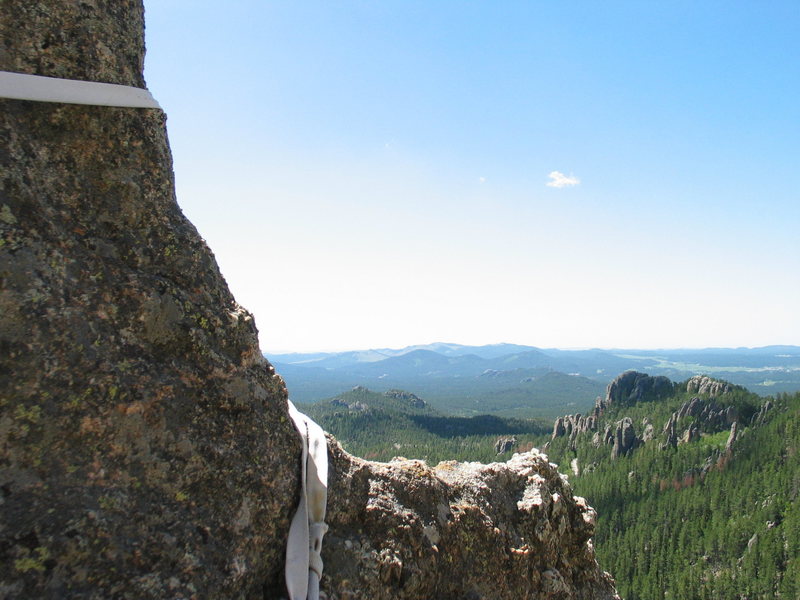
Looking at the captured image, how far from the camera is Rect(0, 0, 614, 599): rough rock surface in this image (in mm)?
2840

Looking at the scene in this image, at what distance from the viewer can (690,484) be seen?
378ft

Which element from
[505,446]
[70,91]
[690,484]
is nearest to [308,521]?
[70,91]

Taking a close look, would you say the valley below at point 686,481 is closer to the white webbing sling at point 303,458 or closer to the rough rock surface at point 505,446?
the rough rock surface at point 505,446

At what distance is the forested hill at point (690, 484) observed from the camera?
264 feet

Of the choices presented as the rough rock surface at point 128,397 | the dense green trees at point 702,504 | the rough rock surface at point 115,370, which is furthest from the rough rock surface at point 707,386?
the rough rock surface at point 115,370

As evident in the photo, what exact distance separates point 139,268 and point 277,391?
137 centimetres

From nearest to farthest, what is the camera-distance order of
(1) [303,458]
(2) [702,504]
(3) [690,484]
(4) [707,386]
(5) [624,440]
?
1. (1) [303,458]
2. (2) [702,504]
3. (3) [690,484]
4. (5) [624,440]
5. (4) [707,386]

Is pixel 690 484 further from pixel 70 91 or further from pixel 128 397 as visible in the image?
pixel 70 91

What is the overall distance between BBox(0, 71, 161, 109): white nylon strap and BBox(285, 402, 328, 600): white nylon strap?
104 inches

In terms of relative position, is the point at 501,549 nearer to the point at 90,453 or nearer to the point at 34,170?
the point at 90,453

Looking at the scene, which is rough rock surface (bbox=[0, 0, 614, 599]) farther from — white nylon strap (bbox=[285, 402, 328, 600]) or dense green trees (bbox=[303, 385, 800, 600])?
dense green trees (bbox=[303, 385, 800, 600])

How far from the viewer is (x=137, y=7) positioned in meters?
4.16

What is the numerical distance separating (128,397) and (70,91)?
2089 millimetres

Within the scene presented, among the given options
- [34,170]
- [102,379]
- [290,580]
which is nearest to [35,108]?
[34,170]
